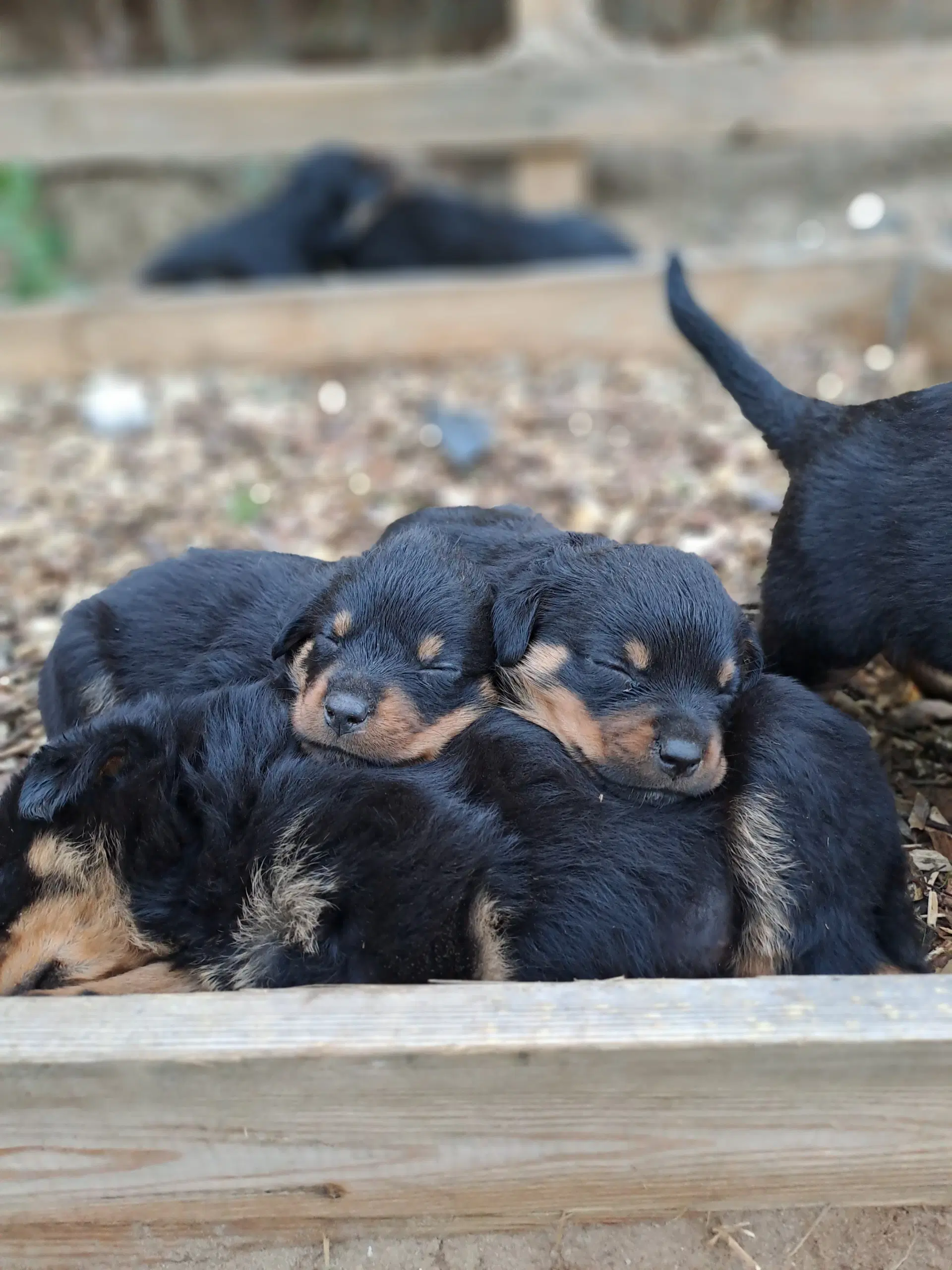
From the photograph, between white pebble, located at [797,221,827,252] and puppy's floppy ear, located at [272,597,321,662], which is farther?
white pebble, located at [797,221,827,252]

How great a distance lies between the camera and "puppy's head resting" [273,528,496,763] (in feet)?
8.51

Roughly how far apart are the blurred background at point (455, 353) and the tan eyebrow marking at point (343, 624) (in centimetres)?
129

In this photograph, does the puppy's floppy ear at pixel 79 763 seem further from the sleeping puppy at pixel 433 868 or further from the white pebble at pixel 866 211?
the white pebble at pixel 866 211

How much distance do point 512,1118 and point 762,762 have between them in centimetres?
88

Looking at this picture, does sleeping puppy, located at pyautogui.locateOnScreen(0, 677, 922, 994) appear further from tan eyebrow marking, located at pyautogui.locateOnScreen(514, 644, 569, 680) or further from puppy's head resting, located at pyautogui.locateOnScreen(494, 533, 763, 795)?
tan eyebrow marking, located at pyautogui.locateOnScreen(514, 644, 569, 680)

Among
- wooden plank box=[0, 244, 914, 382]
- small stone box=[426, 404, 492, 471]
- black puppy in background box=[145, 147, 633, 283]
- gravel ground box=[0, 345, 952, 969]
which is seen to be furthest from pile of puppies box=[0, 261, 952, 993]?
black puppy in background box=[145, 147, 633, 283]

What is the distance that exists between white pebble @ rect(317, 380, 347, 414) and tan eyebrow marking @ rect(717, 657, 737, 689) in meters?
4.18

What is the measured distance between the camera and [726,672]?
266 cm

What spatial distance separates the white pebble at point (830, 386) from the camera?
6090 mm

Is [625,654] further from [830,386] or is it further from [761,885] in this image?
[830,386]

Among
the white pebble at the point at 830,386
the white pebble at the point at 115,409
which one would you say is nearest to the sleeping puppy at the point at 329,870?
the white pebble at the point at 115,409

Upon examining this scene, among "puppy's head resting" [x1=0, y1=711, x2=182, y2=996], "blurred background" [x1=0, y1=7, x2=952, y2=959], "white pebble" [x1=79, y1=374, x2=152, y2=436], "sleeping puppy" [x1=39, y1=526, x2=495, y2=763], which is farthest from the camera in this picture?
"white pebble" [x1=79, y1=374, x2=152, y2=436]

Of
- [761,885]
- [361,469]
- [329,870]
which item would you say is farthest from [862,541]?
[361,469]

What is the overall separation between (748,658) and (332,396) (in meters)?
4.38
